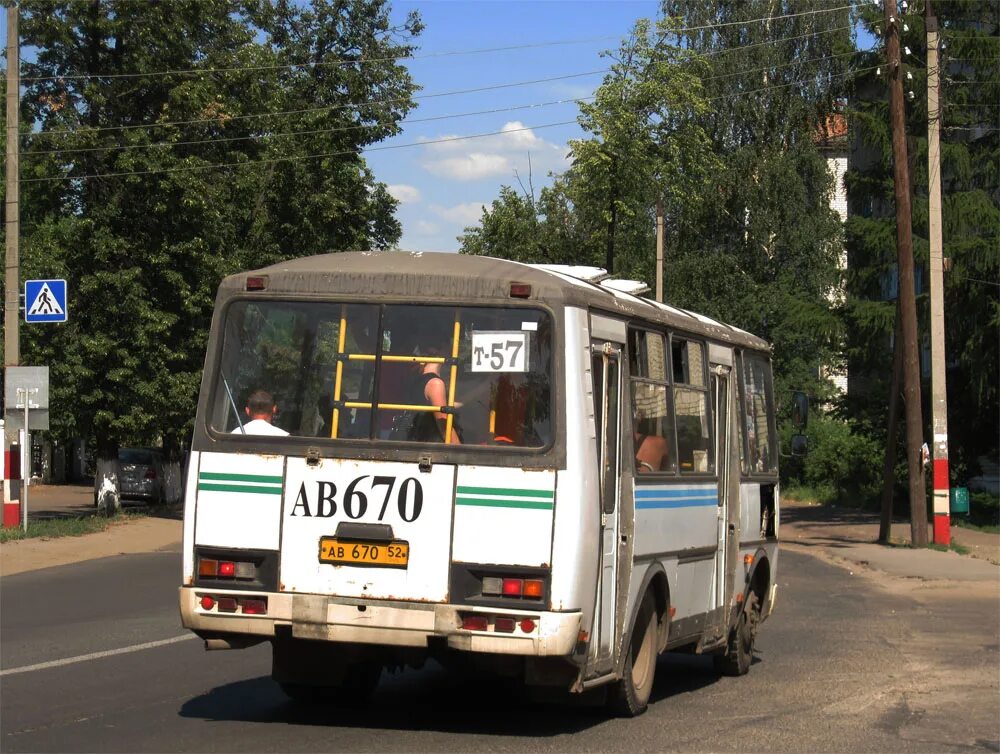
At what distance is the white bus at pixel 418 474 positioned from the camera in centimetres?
810

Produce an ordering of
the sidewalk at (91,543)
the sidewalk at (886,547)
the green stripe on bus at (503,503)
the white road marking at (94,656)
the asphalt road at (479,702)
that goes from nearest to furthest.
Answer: the green stripe on bus at (503,503) → the asphalt road at (479,702) → the white road marking at (94,656) → the sidewalk at (91,543) → the sidewalk at (886,547)

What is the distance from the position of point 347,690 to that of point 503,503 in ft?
7.55

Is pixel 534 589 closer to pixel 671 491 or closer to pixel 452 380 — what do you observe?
pixel 452 380

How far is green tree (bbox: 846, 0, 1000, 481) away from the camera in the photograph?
119ft

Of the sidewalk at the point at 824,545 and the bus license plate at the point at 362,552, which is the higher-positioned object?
the bus license plate at the point at 362,552

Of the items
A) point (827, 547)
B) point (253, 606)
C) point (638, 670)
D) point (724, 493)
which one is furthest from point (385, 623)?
point (827, 547)

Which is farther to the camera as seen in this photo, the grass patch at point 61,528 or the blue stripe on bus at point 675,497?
the grass patch at point 61,528

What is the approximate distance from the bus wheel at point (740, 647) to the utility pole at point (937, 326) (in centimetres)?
1660

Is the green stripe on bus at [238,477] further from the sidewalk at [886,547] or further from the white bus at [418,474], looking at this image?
the sidewalk at [886,547]

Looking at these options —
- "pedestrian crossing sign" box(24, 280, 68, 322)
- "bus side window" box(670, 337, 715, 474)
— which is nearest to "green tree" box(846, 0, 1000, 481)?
"pedestrian crossing sign" box(24, 280, 68, 322)

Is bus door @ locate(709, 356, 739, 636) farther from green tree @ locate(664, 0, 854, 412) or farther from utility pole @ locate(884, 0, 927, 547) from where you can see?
green tree @ locate(664, 0, 854, 412)

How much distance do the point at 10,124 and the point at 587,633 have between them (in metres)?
22.9

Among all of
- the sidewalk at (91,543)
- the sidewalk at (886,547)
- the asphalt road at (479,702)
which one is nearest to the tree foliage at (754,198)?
the sidewalk at (886,547)

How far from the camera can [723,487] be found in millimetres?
11523
